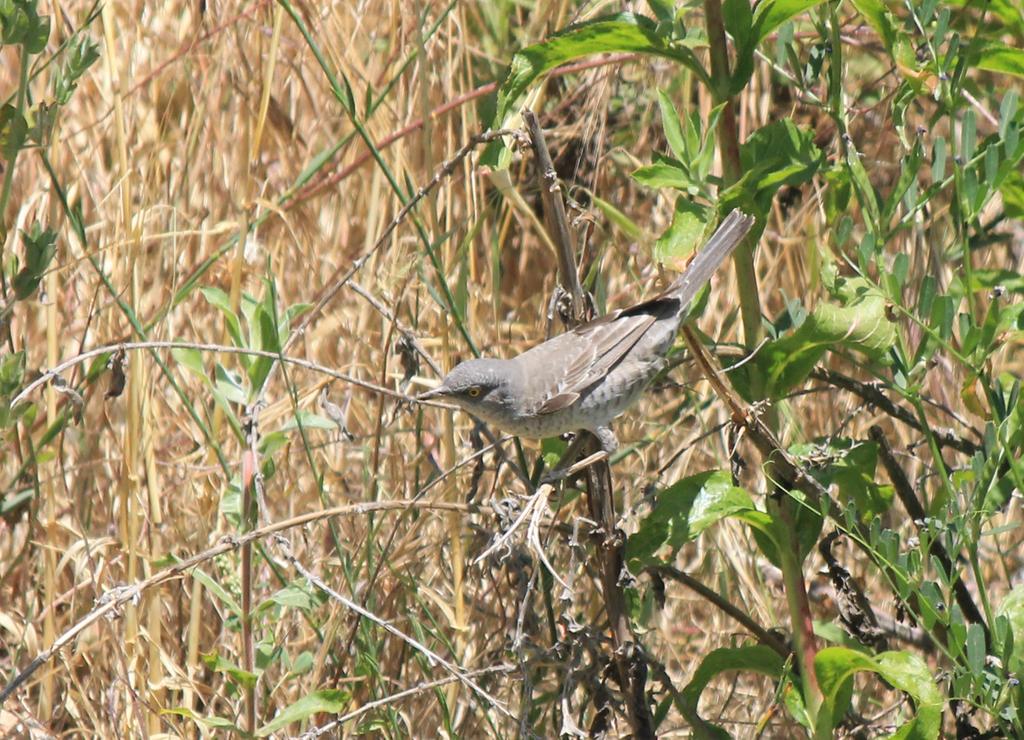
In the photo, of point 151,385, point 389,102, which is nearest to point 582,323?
point 151,385

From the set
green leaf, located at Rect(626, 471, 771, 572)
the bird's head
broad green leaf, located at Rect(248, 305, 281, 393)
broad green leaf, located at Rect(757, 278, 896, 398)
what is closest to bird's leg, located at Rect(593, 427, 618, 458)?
the bird's head

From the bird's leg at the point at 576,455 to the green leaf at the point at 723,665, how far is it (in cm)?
57

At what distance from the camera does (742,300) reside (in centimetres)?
272

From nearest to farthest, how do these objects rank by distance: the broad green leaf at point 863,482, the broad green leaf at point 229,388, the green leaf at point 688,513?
the green leaf at point 688,513
the broad green leaf at point 229,388
the broad green leaf at point 863,482

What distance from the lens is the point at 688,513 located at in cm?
267

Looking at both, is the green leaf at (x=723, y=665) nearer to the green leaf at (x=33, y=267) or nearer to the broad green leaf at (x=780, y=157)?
the broad green leaf at (x=780, y=157)

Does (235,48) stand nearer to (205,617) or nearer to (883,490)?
(205,617)

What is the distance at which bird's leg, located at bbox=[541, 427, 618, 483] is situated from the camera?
270 cm

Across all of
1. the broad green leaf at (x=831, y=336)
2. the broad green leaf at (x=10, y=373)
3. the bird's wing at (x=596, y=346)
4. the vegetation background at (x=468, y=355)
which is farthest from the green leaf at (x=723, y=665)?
the broad green leaf at (x=10, y=373)

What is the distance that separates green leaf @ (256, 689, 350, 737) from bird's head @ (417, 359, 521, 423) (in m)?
0.78

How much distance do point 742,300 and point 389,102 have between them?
1998mm

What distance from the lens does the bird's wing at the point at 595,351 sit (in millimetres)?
3252

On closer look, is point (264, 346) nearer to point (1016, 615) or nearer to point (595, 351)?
point (595, 351)

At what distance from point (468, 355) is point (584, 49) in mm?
1407
